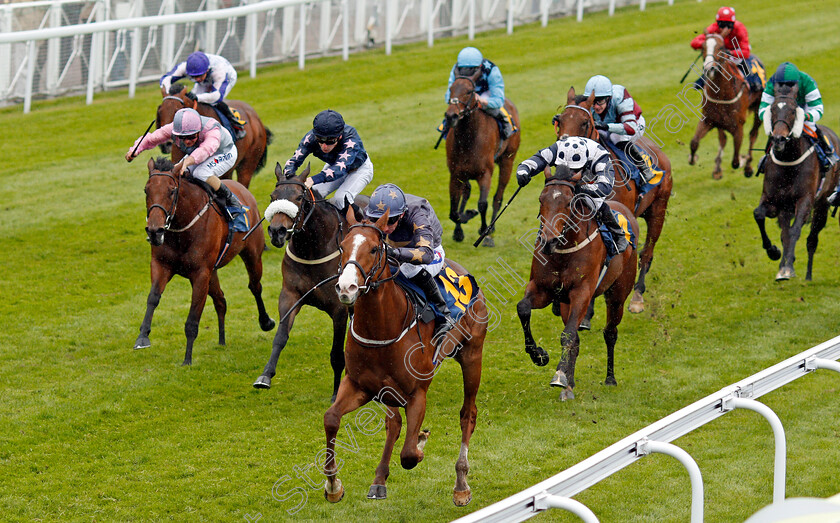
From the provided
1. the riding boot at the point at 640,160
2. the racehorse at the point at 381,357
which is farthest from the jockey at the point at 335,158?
the riding boot at the point at 640,160

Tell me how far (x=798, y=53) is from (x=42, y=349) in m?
16.1

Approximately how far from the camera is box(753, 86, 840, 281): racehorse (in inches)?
382

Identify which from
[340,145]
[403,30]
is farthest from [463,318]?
[403,30]

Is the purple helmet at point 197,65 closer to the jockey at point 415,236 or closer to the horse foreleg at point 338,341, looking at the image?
the horse foreleg at point 338,341

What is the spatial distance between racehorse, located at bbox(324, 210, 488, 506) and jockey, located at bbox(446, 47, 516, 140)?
18.3 feet

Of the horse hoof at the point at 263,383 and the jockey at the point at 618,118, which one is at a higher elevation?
the jockey at the point at 618,118

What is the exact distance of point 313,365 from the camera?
869 cm

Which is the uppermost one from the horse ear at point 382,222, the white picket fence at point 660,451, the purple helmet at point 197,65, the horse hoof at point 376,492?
the horse ear at point 382,222

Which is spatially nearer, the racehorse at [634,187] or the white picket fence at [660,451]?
the white picket fence at [660,451]

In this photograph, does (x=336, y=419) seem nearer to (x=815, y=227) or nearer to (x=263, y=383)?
(x=263, y=383)

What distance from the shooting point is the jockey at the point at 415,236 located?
5761 millimetres

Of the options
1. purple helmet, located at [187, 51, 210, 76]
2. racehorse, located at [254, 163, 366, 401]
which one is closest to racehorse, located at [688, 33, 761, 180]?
purple helmet, located at [187, 51, 210, 76]

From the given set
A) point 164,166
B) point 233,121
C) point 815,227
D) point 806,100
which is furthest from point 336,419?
point 815,227

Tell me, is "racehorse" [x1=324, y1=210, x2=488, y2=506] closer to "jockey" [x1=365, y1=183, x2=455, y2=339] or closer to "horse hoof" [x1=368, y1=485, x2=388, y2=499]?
"horse hoof" [x1=368, y1=485, x2=388, y2=499]
